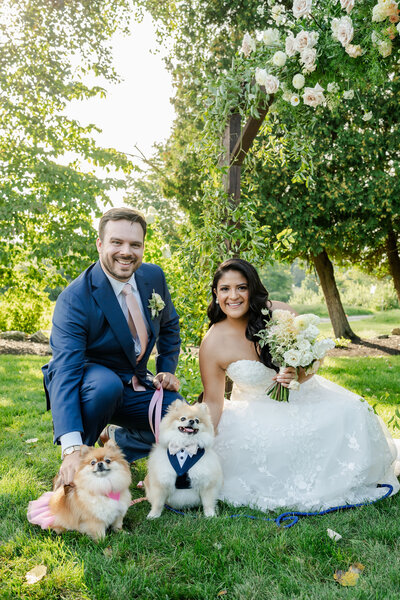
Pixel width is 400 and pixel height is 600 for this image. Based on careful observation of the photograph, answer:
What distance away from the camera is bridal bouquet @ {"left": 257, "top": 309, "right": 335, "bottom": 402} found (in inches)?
116

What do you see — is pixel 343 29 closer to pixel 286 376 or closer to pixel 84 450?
pixel 286 376

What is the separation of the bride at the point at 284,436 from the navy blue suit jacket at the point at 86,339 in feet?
1.97

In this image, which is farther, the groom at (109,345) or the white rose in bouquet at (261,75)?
the white rose in bouquet at (261,75)

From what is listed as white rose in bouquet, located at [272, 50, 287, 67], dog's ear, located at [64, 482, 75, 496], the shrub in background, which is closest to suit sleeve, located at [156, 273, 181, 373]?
dog's ear, located at [64, 482, 75, 496]

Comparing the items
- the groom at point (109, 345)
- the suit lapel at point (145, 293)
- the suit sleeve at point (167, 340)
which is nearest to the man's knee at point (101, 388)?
the groom at point (109, 345)

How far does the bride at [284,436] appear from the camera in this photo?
296 cm

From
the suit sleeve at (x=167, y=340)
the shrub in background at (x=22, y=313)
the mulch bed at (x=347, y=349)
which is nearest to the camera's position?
the suit sleeve at (x=167, y=340)

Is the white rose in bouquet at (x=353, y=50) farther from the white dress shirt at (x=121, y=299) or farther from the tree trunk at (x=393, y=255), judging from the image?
the tree trunk at (x=393, y=255)

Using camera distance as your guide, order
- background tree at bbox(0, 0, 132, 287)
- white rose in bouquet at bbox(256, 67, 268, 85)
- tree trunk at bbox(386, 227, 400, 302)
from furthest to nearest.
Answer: tree trunk at bbox(386, 227, 400, 302) < background tree at bbox(0, 0, 132, 287) < white rose in bouquet at bbox(256, 67, 268, 85)

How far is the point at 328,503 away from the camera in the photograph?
2891 millimetres

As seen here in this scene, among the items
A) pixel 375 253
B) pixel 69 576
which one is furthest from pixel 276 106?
pixel 375 253

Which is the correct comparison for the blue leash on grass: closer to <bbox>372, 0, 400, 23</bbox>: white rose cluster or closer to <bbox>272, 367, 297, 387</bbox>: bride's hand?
<bbox>272, 367, 297, 387</bbox>: bride's hand

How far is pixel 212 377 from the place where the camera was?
11.1 ft

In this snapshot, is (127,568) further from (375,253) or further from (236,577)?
(375,253)
